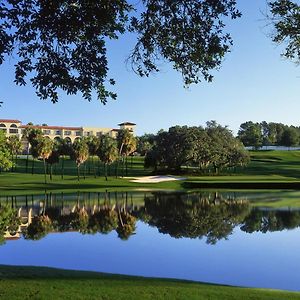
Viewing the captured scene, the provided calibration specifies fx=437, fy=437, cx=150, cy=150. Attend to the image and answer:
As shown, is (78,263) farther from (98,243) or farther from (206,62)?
(206,62)

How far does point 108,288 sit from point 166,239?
10927 mm

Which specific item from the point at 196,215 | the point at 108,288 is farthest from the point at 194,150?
the point at 108,288

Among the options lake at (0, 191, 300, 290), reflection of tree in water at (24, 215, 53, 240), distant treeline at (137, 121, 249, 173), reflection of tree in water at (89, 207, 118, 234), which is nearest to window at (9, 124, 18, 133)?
distant treeline at (137, 121, 249, 173)

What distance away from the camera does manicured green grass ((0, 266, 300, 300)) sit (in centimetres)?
1116

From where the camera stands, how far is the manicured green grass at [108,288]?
1116cm

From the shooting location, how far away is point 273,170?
92.3m

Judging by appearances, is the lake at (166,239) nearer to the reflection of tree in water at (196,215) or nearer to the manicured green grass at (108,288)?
the reflection of tree in water at (196,215)

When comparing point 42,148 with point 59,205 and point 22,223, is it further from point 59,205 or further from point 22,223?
point 22,223


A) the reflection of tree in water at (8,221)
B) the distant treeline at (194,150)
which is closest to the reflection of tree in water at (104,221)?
the reflection of tree in water at (8,221)

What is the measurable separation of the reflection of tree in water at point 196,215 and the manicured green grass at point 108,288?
9200mm

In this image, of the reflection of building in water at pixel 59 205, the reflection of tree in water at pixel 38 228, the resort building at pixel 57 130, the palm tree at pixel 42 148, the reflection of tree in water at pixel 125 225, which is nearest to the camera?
the reflection of tree in water at pixel 38 228

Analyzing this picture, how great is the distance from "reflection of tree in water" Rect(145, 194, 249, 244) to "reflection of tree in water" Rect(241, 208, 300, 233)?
29.0 inches

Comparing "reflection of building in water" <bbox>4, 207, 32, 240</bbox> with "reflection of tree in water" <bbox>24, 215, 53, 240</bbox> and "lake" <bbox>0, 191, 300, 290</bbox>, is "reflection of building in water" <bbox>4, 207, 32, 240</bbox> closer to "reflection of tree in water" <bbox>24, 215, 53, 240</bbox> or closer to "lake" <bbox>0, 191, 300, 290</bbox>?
"lake" <bbox>0, 191, 300, 290</bbox>

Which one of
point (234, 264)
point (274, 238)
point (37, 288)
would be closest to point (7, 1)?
point (37, 288)
